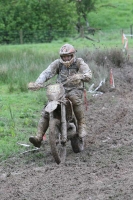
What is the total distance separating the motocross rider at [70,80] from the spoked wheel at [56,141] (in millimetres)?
300

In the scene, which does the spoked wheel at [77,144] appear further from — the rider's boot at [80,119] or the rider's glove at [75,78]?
the rider's glove at [75,78]

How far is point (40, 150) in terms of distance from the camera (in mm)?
8727

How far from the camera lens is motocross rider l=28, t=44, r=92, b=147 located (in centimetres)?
800

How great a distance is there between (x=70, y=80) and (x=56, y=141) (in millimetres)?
932

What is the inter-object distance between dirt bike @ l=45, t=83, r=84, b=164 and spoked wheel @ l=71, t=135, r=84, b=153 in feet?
0.23

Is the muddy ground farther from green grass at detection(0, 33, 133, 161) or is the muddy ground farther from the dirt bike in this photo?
green grass at detection(0, 33, 133, 161)

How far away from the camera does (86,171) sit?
7.00 meters

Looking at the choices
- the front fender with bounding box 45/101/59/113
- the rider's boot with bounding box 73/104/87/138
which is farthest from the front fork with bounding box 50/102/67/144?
the rider's boot with bounding box 73/104/87/138

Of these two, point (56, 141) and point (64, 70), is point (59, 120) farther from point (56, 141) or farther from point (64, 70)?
point (64, 70)

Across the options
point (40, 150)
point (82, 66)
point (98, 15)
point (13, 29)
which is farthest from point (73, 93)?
point (98, 15)

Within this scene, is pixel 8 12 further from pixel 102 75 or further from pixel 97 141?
pixel 97 141

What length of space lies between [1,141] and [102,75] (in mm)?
6919

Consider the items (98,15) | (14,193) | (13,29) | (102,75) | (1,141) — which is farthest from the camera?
(98,15)

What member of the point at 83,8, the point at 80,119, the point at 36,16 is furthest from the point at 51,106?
the point at 83,8
